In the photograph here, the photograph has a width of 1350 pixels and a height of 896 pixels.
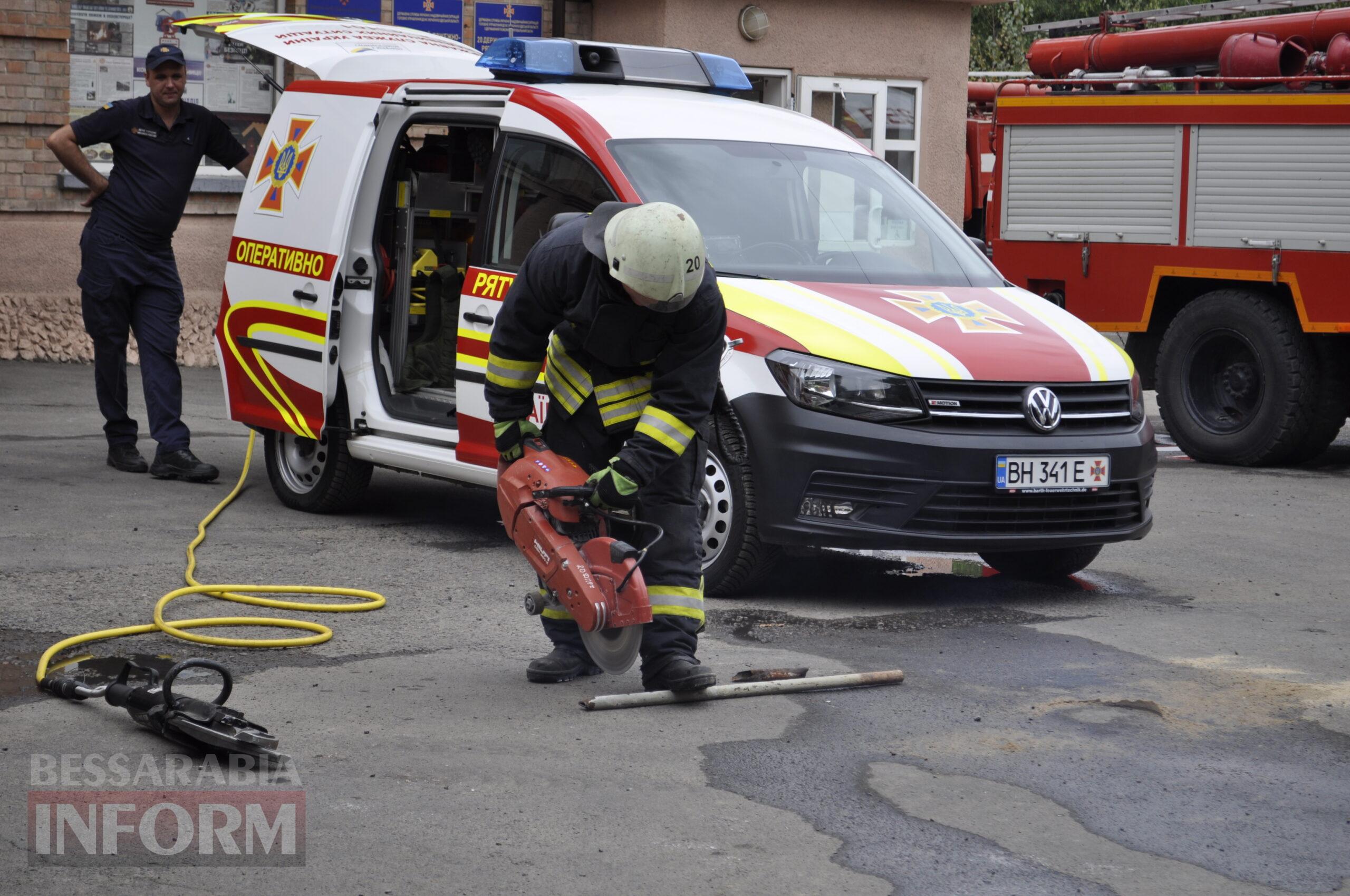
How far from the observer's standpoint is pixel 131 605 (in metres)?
6.19

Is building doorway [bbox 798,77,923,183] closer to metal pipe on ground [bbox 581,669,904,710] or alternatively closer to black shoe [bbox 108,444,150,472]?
black shoe [bbox 108,444,150,472]

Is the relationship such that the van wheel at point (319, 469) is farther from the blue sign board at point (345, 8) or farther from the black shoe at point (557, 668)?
the blue sign board at point (345, 8)

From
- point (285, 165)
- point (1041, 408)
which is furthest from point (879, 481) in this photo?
point (285, 165)

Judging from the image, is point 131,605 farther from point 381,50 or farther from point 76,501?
point 381,50

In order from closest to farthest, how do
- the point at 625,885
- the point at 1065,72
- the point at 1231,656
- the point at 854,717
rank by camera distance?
the point at 625,885
the point at 854,717
the point at 1231,656
the point at 1065,72

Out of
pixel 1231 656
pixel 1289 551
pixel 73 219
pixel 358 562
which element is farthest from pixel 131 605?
pixel 73 219

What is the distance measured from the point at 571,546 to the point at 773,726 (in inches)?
29.9

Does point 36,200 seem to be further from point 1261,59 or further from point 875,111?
point 1261,59

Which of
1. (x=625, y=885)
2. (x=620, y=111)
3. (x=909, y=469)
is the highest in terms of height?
(x=620, y=111)

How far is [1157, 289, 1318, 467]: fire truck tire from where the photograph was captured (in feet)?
34.8

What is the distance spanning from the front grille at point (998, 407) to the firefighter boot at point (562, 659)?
1.55 m

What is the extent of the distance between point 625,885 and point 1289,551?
204 inches

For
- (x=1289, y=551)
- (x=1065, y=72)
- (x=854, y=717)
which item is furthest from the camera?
(x=1065, y=72)

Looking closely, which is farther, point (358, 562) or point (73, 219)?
point (73, 219)
